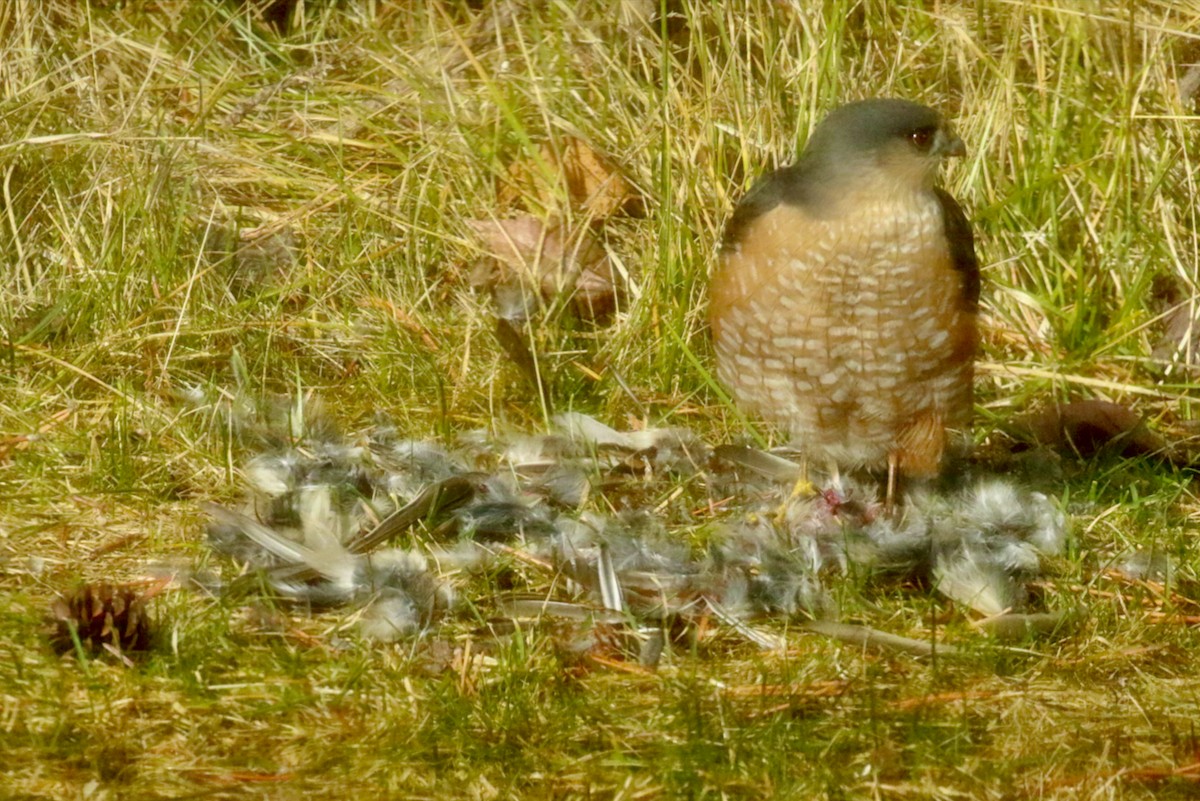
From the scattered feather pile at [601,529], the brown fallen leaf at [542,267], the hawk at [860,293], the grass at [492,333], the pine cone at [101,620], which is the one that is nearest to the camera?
the grass at [492,333]

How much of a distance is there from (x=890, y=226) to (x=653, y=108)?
1286 millimetres

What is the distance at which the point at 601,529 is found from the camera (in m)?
3.37

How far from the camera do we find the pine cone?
2.70 meters

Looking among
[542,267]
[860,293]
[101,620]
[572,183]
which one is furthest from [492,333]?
[101,620]

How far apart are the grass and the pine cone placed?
0.07 m

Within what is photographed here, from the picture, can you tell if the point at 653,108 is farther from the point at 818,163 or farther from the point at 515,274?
the point at 818,163

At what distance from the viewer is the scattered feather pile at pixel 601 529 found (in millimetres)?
3061

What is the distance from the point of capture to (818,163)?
11.7 feet

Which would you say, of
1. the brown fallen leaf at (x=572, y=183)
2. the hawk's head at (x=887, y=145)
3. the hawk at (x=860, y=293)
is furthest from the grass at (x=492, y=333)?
the hawk's head at (x=887, y=145)

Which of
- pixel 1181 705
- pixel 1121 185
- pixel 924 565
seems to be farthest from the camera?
pixel 1121 185

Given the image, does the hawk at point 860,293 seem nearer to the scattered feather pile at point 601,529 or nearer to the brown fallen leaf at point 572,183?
the scattered feather pile at point 601,529

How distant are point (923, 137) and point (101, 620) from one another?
79.1 inches

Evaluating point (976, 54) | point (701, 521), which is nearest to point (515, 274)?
point (701, 521)

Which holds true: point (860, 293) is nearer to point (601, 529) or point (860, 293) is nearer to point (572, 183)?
point (601, 529)
